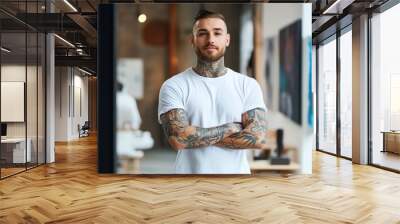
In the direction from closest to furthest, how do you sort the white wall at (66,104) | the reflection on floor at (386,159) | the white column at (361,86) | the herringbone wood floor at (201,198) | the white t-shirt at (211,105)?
the herringbone wood floor at (201,198) < the white t-shirt at (211,105) < the reflection on floor at (386,159) < the white column at (361,86) < the white wall at (66,104)

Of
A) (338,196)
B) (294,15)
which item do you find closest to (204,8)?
(294,15)

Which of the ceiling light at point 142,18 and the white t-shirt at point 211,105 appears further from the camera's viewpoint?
the ceiling light at point 142,18

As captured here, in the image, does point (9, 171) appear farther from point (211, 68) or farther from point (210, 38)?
point (210, 38)

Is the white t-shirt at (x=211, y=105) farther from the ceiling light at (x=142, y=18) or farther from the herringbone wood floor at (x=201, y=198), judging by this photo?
the ceiling light at (x=142, y=18)

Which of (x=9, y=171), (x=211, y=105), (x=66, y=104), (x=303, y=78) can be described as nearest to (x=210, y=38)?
(x=211, y=105)

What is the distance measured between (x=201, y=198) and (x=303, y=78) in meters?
2.69

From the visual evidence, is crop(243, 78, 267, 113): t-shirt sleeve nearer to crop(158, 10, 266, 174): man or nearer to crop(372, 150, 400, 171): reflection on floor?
crop(158, 10, 266, 174): man

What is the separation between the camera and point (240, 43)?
6246 millimetres

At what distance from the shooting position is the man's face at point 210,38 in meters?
6.18

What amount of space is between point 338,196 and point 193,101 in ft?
8.12

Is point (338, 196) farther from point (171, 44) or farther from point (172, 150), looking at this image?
point (171, 44)

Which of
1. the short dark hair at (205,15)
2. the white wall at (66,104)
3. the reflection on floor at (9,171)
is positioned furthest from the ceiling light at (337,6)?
the white wall at (66,104)

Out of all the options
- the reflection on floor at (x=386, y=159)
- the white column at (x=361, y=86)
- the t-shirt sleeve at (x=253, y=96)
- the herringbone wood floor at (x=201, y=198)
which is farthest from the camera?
the white column at (x=361, y=86)

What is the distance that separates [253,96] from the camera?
6203 mm
